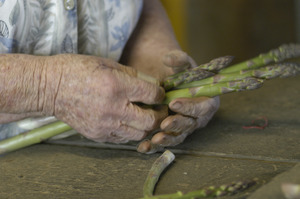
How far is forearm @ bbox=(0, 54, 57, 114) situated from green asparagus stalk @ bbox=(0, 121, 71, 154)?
225mm

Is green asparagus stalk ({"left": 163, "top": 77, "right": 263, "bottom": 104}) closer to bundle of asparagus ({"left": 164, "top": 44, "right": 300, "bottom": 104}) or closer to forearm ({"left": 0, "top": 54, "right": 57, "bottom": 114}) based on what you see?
bundle of asparagus ({"left": 164, "top": 44, "right": 300, "bottom": 104})

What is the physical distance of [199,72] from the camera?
1.42 meters

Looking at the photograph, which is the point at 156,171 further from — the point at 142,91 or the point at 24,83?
the point at 24,83

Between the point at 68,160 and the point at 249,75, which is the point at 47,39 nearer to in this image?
the point at 68,160

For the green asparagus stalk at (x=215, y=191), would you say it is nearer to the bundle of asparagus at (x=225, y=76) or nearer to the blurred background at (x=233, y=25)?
the bundle of asparagus at (x=225, y=76)

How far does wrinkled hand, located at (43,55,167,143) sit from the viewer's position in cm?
125

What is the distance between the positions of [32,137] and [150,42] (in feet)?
2.00

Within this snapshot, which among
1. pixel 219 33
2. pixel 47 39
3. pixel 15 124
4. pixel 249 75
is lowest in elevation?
pixel 219 33

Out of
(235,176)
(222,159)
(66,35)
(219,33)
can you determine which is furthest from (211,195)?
(219,33)

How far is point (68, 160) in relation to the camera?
1391mm

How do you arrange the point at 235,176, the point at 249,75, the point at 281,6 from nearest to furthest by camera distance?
the point at 235,176
the point at 249,75
the point at 281,6

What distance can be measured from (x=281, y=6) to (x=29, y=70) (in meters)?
4.09

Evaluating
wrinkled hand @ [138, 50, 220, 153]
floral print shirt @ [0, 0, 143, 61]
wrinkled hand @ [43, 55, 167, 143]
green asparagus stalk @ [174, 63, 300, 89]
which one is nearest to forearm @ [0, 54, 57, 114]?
wrinkled hand @ [43, 55, 167, 143]

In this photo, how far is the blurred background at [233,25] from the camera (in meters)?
4.88
